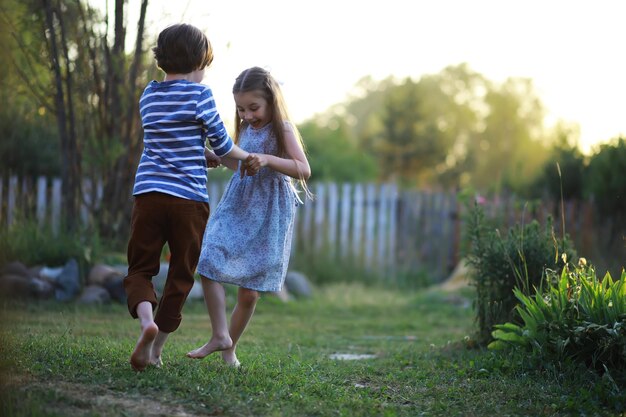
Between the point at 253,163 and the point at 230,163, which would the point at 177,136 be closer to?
the point at 253,163

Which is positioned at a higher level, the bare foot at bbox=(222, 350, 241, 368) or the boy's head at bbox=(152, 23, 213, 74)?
the boy's head at bbox=(152, 23, 213, 74)

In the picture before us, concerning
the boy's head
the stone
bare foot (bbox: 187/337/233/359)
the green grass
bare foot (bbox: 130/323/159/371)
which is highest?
the boy's head

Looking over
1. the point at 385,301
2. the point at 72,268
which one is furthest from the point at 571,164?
the point at 72,268

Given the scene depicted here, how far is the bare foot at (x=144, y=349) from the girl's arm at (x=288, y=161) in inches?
36.4

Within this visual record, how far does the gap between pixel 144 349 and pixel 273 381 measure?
24.7 inches

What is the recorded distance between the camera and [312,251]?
11789mm

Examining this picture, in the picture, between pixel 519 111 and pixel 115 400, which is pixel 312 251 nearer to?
pixel 115 400

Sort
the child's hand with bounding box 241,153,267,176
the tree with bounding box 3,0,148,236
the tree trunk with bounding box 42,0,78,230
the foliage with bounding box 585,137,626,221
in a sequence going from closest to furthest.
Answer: the child's hand with bounding box 241,153,267,176
the tree trunk with bounding box 42,0,78,230
the tree with bounding box 3,0,148,236
the foliage with bounding box 585,137,626,221

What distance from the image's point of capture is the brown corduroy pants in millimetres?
3447

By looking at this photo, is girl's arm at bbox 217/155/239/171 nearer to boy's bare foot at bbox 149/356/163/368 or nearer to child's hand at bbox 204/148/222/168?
child's hand at bbox 204/148/222/168

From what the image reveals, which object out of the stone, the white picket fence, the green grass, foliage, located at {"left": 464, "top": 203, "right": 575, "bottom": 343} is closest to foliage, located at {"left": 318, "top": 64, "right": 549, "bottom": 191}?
the white picket fence

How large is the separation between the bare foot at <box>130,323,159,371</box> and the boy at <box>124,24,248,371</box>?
0.05 feet

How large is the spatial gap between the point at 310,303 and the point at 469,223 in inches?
149

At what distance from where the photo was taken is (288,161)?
3879 mm
